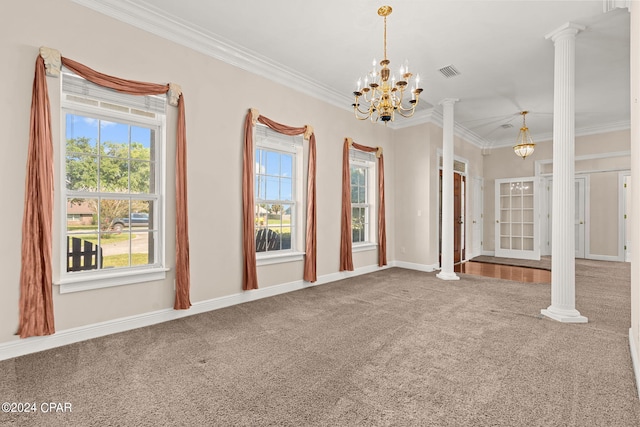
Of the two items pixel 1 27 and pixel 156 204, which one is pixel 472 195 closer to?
pixel 156 204

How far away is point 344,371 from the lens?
226 cm

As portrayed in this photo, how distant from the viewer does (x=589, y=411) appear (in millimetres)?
1803

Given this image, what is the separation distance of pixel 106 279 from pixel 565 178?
478 centimetres

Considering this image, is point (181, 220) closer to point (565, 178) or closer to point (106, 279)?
point (106, 279)

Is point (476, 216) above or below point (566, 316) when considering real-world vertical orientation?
above

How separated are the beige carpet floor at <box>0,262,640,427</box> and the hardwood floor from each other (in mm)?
1788

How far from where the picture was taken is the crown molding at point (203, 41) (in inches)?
117

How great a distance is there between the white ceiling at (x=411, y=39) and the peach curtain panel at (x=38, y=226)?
1157 millimetres

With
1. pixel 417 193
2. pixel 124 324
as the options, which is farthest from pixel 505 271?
pixel 124 324

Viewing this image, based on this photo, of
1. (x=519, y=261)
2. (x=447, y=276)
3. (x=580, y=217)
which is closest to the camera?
(x=447, y=276)

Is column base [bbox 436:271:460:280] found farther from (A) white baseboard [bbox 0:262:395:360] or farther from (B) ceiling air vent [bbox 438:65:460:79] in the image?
(B) ceiling air vent [bbox 438:65:460:79]

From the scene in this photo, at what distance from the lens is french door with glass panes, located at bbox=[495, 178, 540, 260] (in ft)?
25.3

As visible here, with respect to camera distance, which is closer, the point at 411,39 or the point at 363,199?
the point at 411,39

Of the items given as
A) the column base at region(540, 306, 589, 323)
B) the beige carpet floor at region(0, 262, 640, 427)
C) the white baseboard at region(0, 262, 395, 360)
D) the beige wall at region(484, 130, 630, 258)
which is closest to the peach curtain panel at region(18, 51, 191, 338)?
the white baseboard at region(0, 262, 395, 360)
